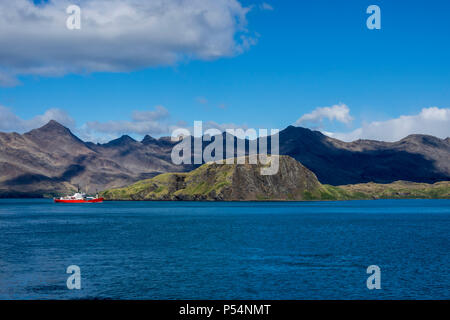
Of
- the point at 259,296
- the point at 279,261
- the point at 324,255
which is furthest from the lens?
the point at 324,255

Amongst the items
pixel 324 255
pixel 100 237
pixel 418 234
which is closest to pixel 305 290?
pixel 324 255

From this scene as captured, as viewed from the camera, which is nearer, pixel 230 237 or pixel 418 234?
pixel 230 237

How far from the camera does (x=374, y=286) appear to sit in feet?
240

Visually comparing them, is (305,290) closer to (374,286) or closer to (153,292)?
(374,286)

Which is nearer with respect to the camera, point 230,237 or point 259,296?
point 259,296

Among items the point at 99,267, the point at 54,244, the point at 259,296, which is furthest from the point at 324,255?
the point at 54,244

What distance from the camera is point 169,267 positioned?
91.4 meters

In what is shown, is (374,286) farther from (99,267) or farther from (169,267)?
→ (99,267)

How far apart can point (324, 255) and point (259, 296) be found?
1749 inches

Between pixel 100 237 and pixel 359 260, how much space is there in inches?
3317

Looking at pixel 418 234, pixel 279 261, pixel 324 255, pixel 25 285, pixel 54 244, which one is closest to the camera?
pixel 25 285
